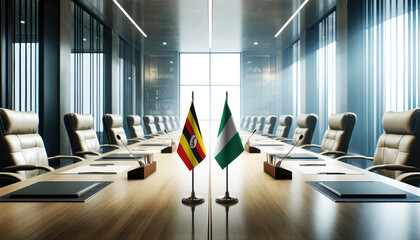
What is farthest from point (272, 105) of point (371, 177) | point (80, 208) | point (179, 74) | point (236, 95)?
point (80, 208)

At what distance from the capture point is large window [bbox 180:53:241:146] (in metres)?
11.8

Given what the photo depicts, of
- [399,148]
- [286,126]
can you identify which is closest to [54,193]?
[399,148]

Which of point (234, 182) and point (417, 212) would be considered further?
point (234, 182)

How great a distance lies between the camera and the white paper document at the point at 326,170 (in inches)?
68.2

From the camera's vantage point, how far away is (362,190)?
48.7 inches

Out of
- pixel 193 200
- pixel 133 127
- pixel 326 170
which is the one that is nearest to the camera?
pixel 193 200

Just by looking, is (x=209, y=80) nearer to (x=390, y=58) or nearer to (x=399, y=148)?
(x=390, y=58)

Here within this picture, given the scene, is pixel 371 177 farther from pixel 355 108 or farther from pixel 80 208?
pixel 355 108

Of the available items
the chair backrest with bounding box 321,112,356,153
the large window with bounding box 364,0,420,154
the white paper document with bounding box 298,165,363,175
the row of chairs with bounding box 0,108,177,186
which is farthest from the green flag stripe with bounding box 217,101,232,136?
the large window with bounding box 364,0,420,154

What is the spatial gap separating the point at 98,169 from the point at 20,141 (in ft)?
3.38

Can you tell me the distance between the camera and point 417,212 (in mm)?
987

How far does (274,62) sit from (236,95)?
196 cm

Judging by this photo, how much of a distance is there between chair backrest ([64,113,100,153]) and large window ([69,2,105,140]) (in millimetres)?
3006

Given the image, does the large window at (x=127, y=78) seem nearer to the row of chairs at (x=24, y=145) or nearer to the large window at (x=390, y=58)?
the row of chairs at (x=24, y=145)
